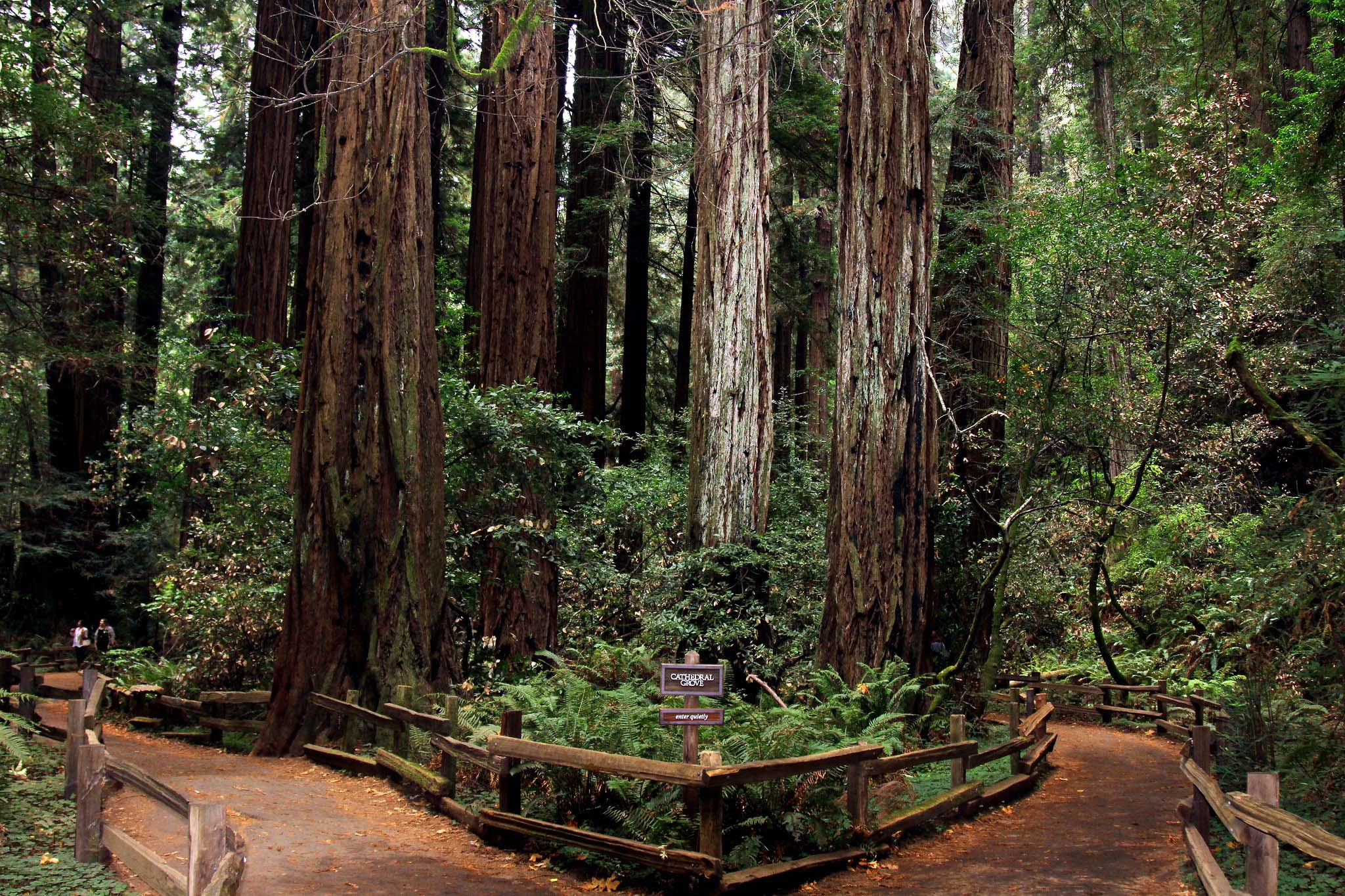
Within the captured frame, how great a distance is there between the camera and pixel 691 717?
7570 mm

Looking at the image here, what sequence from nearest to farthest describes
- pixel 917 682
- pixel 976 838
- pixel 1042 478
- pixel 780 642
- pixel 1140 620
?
pixel 976 838 → pixel 917 682 → pixel 780 642 → pixel 1042 478 → pixel 1140 620

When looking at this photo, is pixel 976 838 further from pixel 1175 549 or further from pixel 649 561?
pixel 1175 549

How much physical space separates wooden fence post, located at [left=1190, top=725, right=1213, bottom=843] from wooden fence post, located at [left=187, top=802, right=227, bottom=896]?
254 inches

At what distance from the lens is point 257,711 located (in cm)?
1468

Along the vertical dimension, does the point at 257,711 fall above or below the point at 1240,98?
below

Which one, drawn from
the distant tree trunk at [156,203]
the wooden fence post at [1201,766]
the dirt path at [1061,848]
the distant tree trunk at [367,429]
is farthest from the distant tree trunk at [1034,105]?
the distant tree trunk at [156,203]

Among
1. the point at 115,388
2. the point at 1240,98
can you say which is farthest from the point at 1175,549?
the point at 115,388

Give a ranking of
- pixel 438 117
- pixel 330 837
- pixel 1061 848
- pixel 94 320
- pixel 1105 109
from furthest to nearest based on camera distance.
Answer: pixel 1105 109
pixel 438 117
pixel 94 320
pixel 1061 848
pixel 330 837

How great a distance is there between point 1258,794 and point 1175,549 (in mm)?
16021

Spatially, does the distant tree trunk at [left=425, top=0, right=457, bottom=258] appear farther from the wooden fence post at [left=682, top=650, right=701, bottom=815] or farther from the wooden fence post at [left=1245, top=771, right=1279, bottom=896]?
the wooden fence post at [left=1245, top=771, right=1279, bottom=896]

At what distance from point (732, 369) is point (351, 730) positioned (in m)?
6.64

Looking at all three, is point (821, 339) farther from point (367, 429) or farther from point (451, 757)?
point (451, 757)

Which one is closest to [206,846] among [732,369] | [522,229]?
[732,369]

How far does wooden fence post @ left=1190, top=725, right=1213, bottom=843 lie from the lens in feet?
25.7
